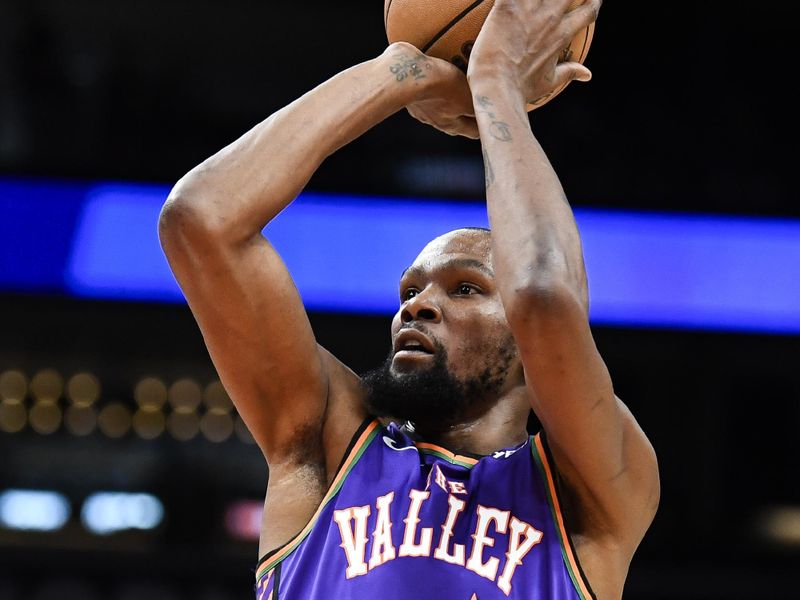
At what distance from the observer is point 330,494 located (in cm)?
256

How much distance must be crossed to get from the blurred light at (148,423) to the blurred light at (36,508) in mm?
725

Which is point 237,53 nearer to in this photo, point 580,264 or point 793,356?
point 793,356

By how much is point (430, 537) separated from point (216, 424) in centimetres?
675

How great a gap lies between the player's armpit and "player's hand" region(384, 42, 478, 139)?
0.63 meters

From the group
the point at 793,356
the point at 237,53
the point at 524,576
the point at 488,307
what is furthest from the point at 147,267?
the point at 524,576

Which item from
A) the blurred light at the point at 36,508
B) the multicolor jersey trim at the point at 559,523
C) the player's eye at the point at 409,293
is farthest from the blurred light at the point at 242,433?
the multicolor jersey trim at the point at 559,523

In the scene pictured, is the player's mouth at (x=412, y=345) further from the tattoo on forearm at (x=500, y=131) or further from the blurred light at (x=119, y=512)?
the blurred light at (x=119, y=512)

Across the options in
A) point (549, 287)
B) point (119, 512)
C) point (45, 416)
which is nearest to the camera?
point (549, 287)

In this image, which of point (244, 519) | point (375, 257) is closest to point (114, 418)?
point (244, 519)

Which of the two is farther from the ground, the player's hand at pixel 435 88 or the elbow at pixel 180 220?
the player's hand at pixel 435 88

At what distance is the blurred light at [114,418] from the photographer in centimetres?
878

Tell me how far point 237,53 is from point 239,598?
11.9 ft

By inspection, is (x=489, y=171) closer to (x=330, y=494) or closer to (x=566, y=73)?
(x=566, y=73)

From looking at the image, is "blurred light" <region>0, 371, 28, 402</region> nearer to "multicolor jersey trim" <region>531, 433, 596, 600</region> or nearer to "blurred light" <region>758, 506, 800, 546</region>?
"blurred light" <region>758, 506, 800, 546</region>
